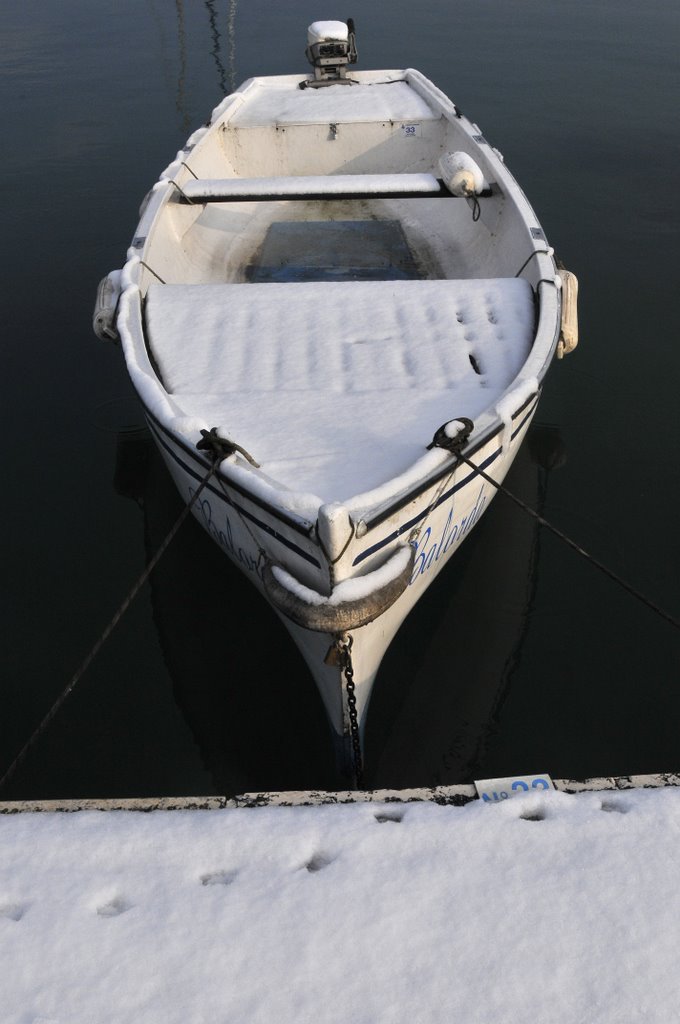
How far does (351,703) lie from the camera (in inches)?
191

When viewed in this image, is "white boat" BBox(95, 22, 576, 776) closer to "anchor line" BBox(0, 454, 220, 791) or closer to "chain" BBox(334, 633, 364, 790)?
"chain" BBox(334, 633, 364, 790)

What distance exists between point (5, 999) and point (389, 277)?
27.1ft

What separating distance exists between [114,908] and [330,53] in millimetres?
14613

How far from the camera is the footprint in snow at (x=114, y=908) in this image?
10.2ft

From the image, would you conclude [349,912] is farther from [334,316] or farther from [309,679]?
[334,316]

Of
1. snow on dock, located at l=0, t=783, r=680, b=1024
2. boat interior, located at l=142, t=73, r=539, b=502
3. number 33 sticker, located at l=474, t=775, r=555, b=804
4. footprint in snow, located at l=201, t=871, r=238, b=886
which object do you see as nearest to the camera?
snow on dock, located at l=0, t=783, r=680, b=1024

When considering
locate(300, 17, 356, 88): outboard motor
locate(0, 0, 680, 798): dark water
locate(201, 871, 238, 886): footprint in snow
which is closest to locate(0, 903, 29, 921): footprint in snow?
locate(201, 871, 238, 886): footprint in snow

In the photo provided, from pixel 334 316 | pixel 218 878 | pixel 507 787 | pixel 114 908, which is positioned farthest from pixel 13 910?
pixel 334 316

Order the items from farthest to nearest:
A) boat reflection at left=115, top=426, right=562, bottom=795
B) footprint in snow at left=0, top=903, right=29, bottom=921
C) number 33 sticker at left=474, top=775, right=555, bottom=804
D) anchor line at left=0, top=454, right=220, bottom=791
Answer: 1. boat reflection at left=115, top=426, right=562, bottom=795
2. anchor line at left=0, top=454, right=220, bottom=791
3. number 33 sticker at left=474, top=775, right=555, bottom=804
4. footprint in snow at left=0, top=903, right=29, bottom=921

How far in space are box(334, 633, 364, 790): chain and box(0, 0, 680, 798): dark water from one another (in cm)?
36

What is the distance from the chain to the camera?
4602 mm

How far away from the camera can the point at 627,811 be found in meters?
3.44

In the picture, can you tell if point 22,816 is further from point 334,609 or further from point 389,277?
point 389,277

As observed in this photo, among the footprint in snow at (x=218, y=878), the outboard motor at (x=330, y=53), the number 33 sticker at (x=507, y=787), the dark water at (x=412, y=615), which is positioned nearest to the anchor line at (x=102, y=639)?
the footprint in snow at (x=218, y=878)
